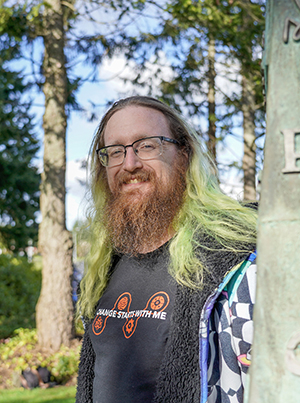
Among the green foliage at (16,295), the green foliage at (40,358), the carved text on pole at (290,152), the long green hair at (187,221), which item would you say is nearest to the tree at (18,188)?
the green foliage at (16,295)

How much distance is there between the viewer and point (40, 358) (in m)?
6.07

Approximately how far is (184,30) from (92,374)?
7.85 meters

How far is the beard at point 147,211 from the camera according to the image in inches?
84.6

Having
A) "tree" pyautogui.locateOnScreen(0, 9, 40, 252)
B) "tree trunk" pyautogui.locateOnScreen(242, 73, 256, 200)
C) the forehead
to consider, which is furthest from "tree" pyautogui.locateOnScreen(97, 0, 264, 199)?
"tree" pyautogui.locateOnScreen(0, 9, 40, 252)

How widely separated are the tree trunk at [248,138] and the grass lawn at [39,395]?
5609 millimetres

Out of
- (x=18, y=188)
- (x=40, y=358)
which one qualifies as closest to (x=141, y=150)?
(x=40, y=358)

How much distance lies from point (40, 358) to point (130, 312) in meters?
4.91

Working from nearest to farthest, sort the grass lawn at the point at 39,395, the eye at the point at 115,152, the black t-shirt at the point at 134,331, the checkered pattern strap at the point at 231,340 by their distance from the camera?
the checkered pattern strap at the point at 231,340 → the black t-shirt at the point at 134,331 → the eye at the point at 115,152 → the grass lawn at the point at 39,395

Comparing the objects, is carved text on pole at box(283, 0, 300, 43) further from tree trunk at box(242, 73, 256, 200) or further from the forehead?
tree trunk at box(242, 73, 256, 200)

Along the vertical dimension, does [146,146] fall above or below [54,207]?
below

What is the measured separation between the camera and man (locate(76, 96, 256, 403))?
1497mm

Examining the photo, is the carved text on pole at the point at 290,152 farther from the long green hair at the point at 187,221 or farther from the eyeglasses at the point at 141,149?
the eyeglasses at the point at 141,149

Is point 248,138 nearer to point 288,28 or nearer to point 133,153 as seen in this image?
point 133,153

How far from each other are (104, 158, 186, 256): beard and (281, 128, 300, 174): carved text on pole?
1411mm
